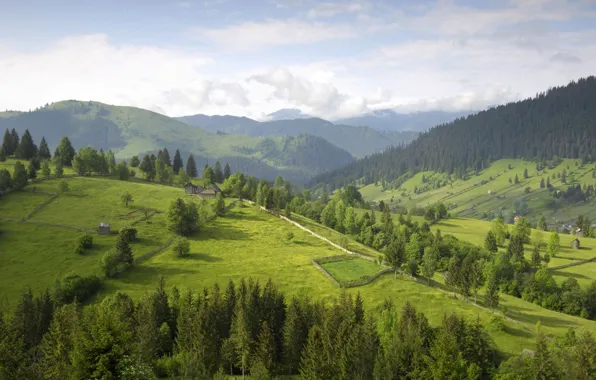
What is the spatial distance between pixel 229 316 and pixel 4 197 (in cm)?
10897

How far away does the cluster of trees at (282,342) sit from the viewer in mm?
57500

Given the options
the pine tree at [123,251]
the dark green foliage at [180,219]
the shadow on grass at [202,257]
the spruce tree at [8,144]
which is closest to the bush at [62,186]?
the dark green foliage at [180,219]

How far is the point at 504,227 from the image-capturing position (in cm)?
17625


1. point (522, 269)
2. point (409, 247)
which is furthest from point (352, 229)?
point (522, 269)

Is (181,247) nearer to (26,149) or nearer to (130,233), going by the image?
(130,233)

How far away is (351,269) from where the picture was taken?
347 ft

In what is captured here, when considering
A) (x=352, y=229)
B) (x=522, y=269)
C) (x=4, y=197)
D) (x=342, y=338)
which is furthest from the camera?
(x=352, y=229)

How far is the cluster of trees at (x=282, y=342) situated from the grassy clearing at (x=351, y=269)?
80.2 ft

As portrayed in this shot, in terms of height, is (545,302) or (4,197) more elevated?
(4,197)

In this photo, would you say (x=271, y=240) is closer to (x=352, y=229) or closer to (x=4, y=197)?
(x=352, y=229)

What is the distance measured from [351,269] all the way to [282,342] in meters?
41.2

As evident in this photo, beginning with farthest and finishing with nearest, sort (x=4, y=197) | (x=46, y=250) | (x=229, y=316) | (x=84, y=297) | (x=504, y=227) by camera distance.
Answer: (x=504, y=227) → (x=4, y=197) → (x=46, y=250) → (x=84, y=297) → (x=229, y=316)

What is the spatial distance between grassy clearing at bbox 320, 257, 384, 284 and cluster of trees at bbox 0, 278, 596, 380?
963 inches

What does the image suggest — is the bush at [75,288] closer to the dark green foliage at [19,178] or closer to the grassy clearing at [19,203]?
the grassy clearing at [19,203]
